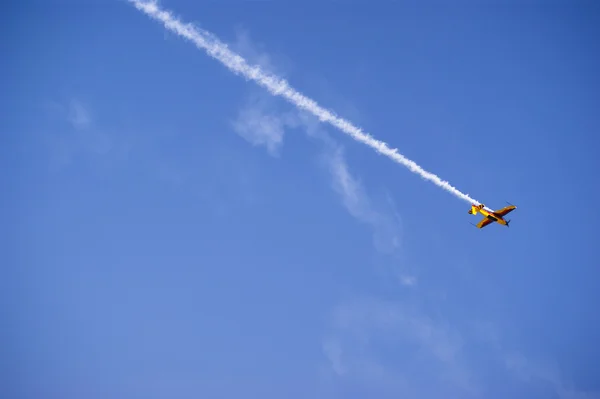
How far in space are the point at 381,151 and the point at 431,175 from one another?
6.12m

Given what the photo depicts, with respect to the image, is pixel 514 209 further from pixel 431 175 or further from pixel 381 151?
pixel 381 151

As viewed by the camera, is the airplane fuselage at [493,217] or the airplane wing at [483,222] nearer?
the airplane fuselage at [493,217]

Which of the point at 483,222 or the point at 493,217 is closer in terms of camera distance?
the point at 493,217

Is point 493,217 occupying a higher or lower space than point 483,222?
lower

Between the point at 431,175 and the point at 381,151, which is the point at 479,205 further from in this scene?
the point at 381,151

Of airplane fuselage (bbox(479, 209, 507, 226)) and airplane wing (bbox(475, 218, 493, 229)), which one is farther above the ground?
airplane wing (bbox(475, 218, 493, 229))

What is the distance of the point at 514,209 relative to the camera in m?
58.4

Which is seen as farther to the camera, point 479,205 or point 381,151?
point 479,205

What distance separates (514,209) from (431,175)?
10822 mm

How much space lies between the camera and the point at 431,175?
183 ft

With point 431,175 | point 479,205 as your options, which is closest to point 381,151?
point 431,175

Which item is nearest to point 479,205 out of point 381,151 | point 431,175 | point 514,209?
point 514,209

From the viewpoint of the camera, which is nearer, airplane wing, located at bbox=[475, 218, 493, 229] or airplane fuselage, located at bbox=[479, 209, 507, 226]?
airplane fuselage, located at bbox=[479, 209, 507, 226]

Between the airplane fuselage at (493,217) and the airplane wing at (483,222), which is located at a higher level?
the airplane wing at (483,222)
